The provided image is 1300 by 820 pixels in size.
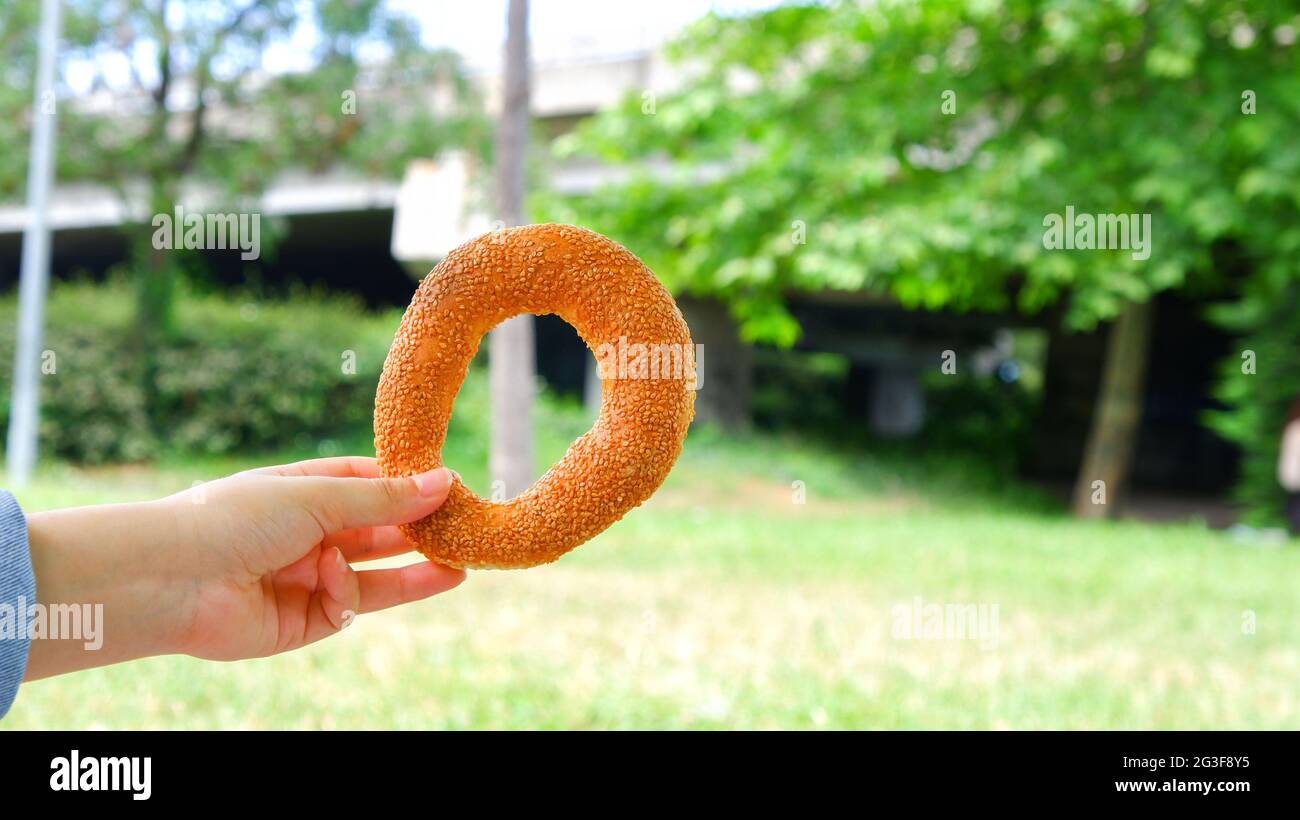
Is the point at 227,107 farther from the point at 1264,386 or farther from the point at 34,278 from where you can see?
the point at 1264,386

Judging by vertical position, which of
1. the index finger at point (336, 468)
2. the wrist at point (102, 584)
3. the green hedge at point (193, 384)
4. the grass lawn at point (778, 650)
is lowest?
the grass lawn at point (778, 650)

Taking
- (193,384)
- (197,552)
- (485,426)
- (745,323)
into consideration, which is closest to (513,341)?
(745,323)

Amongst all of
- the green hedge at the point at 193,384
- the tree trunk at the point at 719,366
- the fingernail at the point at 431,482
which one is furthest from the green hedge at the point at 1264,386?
the fingernail at the point at 431,482

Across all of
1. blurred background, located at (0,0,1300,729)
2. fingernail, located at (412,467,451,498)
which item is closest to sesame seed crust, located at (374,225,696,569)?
fingernail, located at (412,467,451,498)

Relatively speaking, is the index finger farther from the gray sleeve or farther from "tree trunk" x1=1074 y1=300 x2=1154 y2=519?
"tree trunk" x1=1074 y1=300 x2=1154 y2=519

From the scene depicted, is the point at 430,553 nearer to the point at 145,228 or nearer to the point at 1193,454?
the point at 145,228

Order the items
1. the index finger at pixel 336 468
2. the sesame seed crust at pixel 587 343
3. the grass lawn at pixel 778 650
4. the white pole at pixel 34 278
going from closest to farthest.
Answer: the sesame seed crust at pixel 587 343 < the index finger at pixel 336 468 < the grass lawn at pixel 778 650 < the white pole at pixel 34 278

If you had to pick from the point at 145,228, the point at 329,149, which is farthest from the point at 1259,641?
the point at 145,228

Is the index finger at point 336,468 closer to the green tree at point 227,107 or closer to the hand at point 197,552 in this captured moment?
the hand at point 197,552
